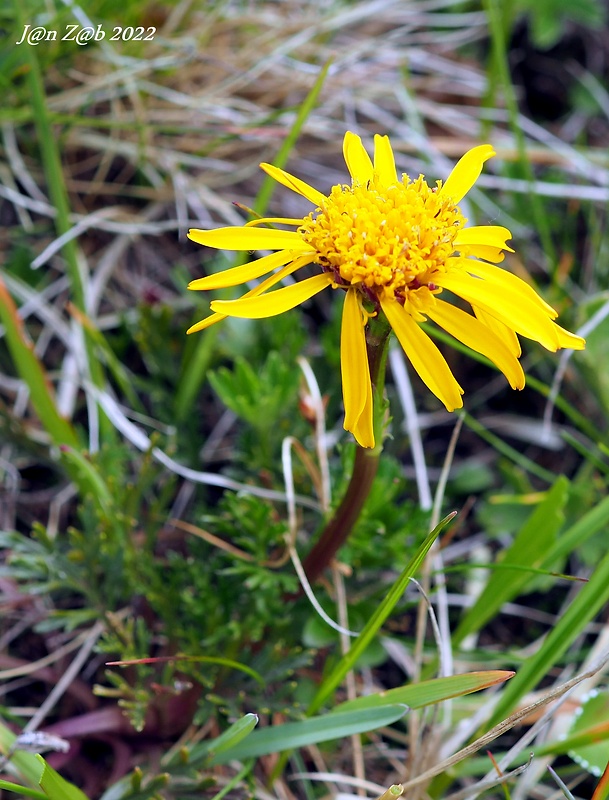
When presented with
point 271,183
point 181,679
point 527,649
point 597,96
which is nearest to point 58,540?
point 181,679

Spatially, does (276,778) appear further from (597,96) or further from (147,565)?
(597,96)

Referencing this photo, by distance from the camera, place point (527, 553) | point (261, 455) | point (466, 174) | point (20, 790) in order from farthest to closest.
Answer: point (261, 455) < point (527, 553) < point (466, 174) < point (20, 790)

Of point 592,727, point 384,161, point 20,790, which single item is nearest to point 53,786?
point 20,790

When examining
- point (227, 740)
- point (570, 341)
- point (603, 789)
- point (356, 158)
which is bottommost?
point (603, 789)

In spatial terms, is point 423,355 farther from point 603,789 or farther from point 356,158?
point 603,789

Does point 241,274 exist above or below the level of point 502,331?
above

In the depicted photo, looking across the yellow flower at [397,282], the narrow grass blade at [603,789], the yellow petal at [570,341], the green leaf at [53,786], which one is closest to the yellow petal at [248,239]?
the yellow flower at [397,282]

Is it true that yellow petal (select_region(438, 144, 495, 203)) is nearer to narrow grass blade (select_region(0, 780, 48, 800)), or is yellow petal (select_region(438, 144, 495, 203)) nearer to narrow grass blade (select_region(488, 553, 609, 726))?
narrow grass blade (select_region(488, 553, 609, 726))
